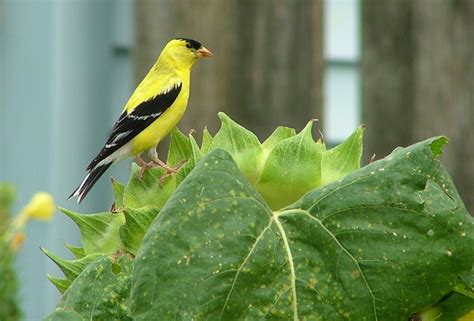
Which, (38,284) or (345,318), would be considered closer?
(345,318)

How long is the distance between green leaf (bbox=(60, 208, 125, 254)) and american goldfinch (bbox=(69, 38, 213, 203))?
3.74 ft

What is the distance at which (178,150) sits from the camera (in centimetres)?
114

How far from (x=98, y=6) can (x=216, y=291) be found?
3477 millimetres

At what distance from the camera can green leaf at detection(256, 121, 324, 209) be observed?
1.05 metres

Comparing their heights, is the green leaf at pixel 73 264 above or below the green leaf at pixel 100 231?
below

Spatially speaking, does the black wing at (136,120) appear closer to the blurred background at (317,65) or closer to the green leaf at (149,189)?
the blurred background at (317,65)

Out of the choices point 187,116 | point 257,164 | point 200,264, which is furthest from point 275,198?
point 187,116

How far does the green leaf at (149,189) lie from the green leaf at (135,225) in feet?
0.11

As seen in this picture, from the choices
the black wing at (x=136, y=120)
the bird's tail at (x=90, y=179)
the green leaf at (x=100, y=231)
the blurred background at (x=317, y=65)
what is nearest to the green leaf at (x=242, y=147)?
the green leaf at (x=100, y=231)

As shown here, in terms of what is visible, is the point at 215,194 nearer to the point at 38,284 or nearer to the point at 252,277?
the point at 252,277

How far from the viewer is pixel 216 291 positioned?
0.94 metres

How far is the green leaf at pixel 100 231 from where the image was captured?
1106 millimetres

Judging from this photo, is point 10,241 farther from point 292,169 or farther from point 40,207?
point 292,169

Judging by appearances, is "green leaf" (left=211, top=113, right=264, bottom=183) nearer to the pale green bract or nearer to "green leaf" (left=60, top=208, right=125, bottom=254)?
the pale green bract
